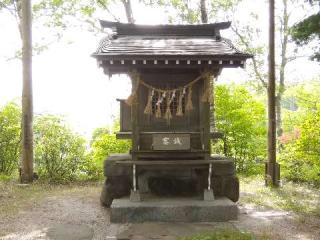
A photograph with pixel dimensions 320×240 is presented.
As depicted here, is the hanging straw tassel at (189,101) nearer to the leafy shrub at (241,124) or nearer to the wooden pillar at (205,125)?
the wooden pillar at (205,125)

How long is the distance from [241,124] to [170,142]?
803 cm

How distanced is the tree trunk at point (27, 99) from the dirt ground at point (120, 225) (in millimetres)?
3913

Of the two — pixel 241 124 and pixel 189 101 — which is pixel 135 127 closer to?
pixel 189 101

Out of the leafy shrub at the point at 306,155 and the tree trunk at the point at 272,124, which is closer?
the tree trunk at the point at 272,124

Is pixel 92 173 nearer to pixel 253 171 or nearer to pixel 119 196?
pixel 119 196

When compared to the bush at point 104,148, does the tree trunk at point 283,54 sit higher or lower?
higher

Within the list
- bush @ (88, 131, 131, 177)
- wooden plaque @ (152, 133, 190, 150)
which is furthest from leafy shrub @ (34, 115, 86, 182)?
wooden plaque @ (152, 133, 190, 150)

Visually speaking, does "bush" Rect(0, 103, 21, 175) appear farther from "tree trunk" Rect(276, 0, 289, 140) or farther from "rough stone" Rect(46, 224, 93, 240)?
"tree trunk" Rect(276, 0, 289, 140)

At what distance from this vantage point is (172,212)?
31.6 ft

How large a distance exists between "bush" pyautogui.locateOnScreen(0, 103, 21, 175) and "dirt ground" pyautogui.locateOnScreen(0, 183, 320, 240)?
20.9 feet

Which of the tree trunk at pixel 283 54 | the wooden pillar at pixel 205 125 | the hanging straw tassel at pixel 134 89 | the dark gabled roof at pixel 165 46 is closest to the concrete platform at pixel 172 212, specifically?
the wooden pillar at pixel 205 125

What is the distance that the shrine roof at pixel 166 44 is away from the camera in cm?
946

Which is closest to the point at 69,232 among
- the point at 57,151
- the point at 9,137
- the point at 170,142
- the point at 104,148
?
the point at 170,142

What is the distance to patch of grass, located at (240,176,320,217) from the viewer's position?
1088 cm
